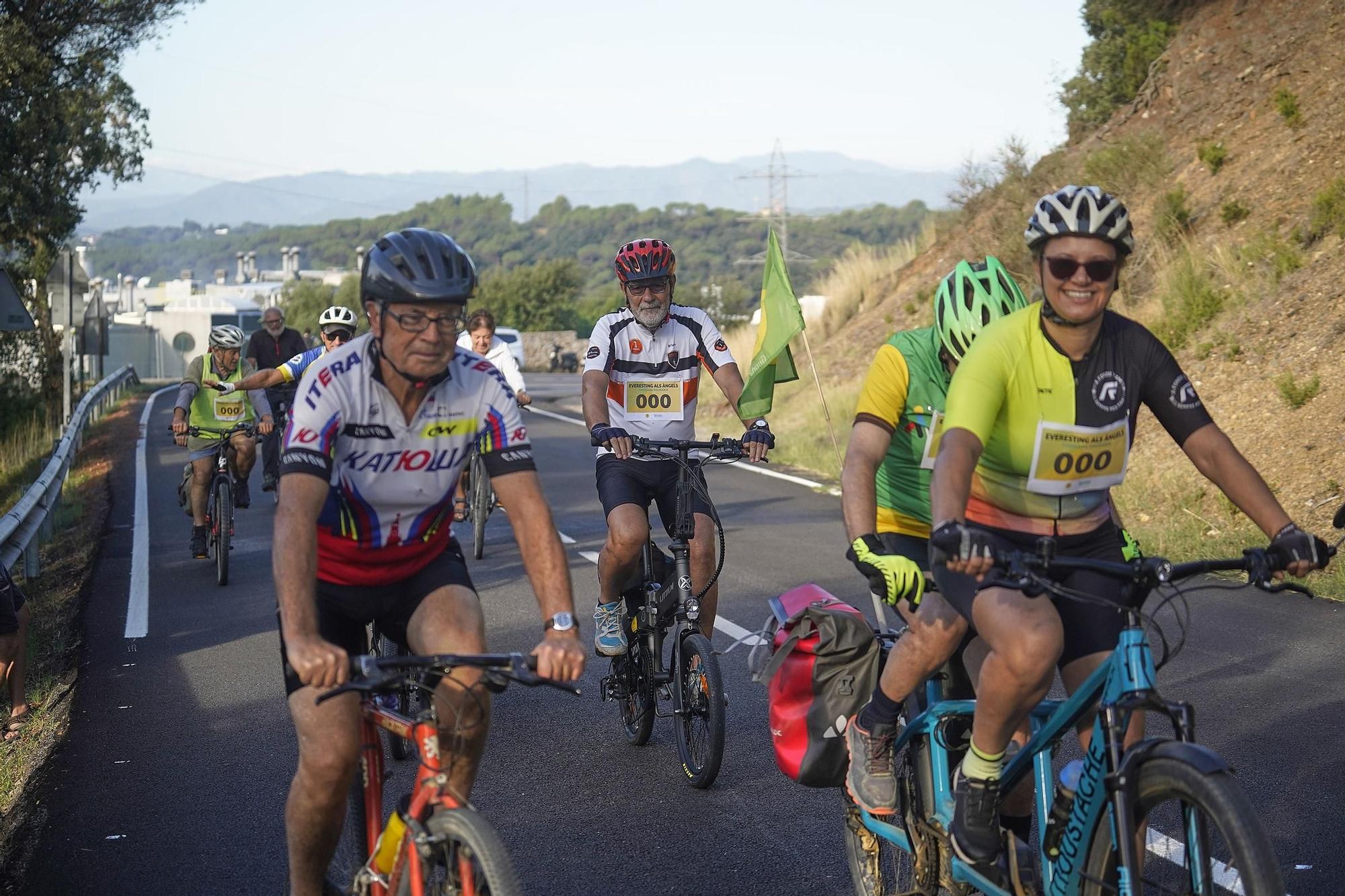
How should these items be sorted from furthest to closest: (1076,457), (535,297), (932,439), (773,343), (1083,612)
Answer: (535,297) → (773,343) → (932,439) → (1076,457) → (1083,612)

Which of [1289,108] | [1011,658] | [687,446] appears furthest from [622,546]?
[1289,108]

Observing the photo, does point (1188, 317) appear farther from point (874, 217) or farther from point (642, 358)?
point (874, 217)

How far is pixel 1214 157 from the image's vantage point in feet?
67.3

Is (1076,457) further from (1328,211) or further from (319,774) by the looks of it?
(1328,211)

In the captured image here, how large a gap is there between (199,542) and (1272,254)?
1221 centimetres

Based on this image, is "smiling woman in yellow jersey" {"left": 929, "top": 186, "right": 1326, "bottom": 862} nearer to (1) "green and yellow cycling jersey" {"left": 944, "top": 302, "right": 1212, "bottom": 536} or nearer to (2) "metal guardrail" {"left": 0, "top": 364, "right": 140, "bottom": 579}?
(1) "green and yellow cycling jersey" {"left": 944, "top": 302, "right": 1212, "bottom": 536}

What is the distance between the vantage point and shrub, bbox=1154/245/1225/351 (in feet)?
55.0

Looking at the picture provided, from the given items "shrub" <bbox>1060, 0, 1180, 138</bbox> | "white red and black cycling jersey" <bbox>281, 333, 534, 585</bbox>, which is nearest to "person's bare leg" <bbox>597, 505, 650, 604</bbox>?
"white red and black cycling jersey" <bbox>281, 333, 534, 585</bbox>

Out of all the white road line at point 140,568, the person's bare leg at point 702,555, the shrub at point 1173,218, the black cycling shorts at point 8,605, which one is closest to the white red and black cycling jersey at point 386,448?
the person's bare leg at point 702,555

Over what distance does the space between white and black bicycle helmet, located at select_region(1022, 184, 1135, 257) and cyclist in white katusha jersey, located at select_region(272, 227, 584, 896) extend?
5.00ft

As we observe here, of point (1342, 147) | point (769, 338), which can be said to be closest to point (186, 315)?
point (1342, 147)

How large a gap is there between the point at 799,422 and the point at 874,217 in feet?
477

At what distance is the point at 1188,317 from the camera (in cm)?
1692

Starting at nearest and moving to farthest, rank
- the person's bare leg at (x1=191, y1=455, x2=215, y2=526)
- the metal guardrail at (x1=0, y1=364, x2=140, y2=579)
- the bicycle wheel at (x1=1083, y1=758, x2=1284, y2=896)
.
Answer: the bicycle wheel at (x1=1083, y1=758, x2=1284, y2=896)
the metal guardrail at (x1=0, y1=364, x2=140, y2=579)
the person's bare leg at (x1=191, y1=455, x2=215, y2=526)
